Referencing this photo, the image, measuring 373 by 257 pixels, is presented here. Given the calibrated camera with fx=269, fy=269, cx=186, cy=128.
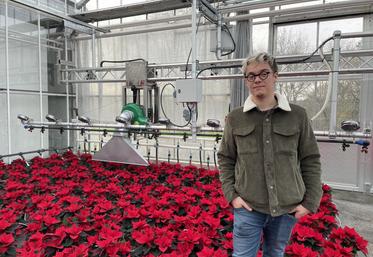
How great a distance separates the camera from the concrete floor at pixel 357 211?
2791 millimetres

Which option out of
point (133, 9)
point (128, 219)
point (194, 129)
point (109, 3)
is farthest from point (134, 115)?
point (109, 3)

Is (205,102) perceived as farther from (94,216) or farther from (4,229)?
(4,229)

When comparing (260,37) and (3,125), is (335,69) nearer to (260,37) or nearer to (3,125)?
(260,37)

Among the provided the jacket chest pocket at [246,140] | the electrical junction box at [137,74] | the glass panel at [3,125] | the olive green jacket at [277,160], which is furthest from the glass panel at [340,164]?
the glass panel at [3,125]

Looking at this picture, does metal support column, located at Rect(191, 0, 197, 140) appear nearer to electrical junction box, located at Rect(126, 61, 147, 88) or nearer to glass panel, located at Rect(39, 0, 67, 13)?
electrical junction box, located at Rect(126, 61, 147, 88)

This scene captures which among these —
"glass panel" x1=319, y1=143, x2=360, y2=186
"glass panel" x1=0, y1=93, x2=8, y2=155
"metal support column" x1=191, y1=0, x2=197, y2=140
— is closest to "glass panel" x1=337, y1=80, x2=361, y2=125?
"glass panel" x1=319, y1=143, x2=360, y2=186

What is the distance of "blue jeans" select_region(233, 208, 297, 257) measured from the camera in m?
1.29

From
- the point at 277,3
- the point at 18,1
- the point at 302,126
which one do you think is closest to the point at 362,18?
the point at 277,3

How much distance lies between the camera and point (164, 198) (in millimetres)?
2621

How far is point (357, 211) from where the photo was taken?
340 cm

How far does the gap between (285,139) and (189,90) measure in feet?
7.04

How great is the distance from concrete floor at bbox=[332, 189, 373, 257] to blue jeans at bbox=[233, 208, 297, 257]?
4.79ft

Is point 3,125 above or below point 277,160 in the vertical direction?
below

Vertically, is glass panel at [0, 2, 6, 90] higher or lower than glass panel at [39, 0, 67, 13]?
lower
